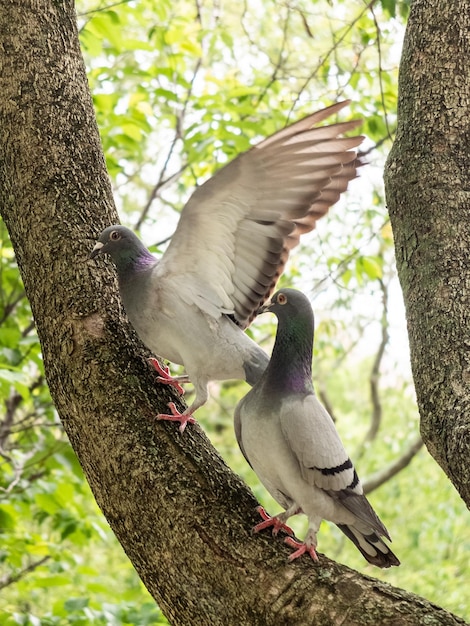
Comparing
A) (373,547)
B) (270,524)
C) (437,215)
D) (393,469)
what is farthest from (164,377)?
(393,469)

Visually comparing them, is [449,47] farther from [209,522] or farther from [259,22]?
[259,22]

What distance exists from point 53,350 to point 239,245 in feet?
2.37

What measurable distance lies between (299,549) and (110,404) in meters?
0.72

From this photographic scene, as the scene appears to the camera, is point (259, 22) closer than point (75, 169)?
No

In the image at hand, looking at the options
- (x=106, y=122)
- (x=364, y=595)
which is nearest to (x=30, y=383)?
(x=106, y=122)

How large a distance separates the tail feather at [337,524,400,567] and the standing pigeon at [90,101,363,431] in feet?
2.12

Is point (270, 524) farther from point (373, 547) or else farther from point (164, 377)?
point (164, 377)

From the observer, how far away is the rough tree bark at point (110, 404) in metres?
2.14

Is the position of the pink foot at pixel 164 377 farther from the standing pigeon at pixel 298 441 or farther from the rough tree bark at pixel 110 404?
the standing pigeon at pixel 298 441

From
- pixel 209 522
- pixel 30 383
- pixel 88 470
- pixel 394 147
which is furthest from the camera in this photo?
pixel 30 383

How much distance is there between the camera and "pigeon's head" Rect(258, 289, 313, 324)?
8.41ft

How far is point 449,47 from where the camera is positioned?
8.92 feet

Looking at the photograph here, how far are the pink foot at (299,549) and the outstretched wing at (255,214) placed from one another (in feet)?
2.74

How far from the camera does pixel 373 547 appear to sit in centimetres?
265
